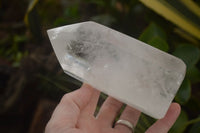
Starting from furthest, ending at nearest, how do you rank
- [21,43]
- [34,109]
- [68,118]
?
[21,43] < [34,109] < [68,118]

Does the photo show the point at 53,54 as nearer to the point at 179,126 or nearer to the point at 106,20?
the point at 106,20

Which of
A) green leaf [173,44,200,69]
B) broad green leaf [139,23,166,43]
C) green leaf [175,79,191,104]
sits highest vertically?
green leaf [173,44,200,69]

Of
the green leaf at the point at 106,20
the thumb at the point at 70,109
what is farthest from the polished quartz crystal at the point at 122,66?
the green leaf at the point at 106,20

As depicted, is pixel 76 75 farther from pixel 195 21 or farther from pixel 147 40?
pixel 195 21

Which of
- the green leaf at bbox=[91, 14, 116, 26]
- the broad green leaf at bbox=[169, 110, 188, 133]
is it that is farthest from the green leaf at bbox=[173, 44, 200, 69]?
the green leaf at bbox=[91, 14, 116, 26]

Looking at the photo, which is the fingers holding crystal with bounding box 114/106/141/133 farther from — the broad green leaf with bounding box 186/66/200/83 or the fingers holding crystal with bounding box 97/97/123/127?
the broad green leaf with bounding box 186/66/200/83

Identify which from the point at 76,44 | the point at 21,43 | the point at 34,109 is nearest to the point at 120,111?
the point at 76,44
